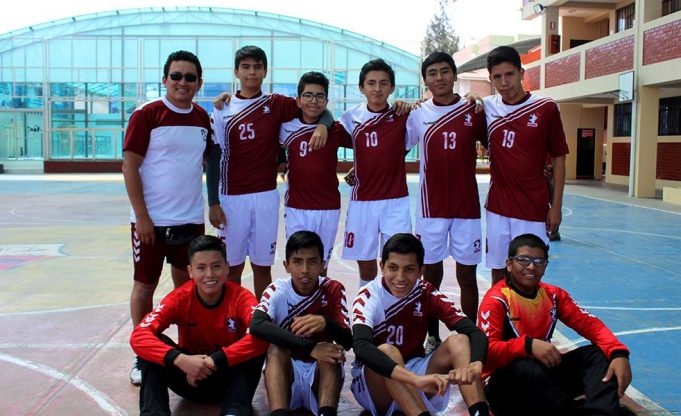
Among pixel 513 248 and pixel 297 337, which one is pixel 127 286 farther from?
pixel 513 248

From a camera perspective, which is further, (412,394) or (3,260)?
(3,260)

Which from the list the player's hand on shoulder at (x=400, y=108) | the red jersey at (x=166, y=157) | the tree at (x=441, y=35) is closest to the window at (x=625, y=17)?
the player's hand on shoulder at (x=400, y=108)

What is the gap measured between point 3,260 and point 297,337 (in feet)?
20.8

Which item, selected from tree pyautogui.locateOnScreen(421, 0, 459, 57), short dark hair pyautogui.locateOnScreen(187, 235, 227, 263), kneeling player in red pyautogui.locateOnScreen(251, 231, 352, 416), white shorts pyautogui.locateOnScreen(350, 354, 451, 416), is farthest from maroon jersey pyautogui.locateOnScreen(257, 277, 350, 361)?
tree pyautogui.locateOnScreen(421, 0, 459, 57)

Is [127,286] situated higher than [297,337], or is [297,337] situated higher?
[297,337]

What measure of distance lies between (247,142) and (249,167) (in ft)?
0.59

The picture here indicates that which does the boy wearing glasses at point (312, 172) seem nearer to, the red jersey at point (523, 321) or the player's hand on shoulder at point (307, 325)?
the player's hand on shoulder at point (307, 325)

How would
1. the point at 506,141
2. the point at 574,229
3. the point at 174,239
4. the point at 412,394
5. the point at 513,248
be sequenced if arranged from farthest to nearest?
the point at 574,229, the point at 506,141, the point at 174,239, the point at 513,248, the point at 412,394

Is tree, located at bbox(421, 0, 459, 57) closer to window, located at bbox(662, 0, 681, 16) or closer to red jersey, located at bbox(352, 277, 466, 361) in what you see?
window, located at bbox(662, 0, 681, 16)

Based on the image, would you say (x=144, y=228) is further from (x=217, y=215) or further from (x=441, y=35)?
(x=441, y=35)

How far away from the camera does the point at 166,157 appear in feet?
14.2

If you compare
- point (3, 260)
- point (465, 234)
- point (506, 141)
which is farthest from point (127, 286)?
point (506, 141)

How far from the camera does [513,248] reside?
12.6ft

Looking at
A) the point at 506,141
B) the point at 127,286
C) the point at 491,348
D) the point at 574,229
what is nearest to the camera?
the point at 491,348
